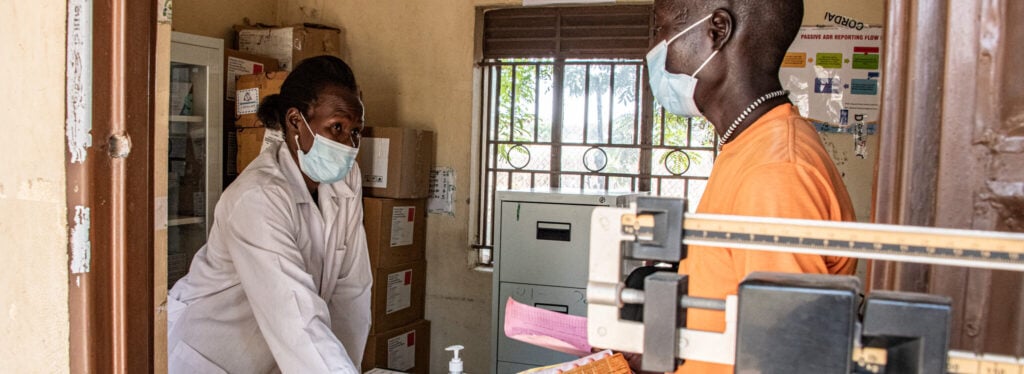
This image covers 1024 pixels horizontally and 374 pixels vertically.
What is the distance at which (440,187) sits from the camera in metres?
3.96

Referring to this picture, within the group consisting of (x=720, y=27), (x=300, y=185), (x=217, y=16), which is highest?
(x=217, y=16)

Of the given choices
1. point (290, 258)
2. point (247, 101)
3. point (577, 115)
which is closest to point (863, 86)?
point (577, 115)

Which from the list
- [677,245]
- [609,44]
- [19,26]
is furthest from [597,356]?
[609,44]

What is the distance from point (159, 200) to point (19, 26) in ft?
0.97

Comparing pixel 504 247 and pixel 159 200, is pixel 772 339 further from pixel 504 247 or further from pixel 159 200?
pixel 504 247

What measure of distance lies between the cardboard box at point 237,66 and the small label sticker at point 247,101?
0.05 m

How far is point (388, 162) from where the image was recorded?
12.0 ft

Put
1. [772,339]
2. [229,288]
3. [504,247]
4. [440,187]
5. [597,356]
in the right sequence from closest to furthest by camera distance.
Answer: [772,339], [597,356], [229,288], [504,247], [440,187]

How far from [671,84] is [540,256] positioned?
1.96m

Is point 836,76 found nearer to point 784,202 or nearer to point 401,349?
point 401,349

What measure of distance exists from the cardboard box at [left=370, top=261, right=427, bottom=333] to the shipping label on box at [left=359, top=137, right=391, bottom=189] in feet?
1.34

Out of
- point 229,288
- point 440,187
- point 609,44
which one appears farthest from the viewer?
point 440,187

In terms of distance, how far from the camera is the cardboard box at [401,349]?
3.56 meters

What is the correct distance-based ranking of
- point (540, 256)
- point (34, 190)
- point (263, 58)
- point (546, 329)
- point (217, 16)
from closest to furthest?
point (34, 190)
point (546, 329)
point (540, 256)
point (263, 58)
point (217, 16)
